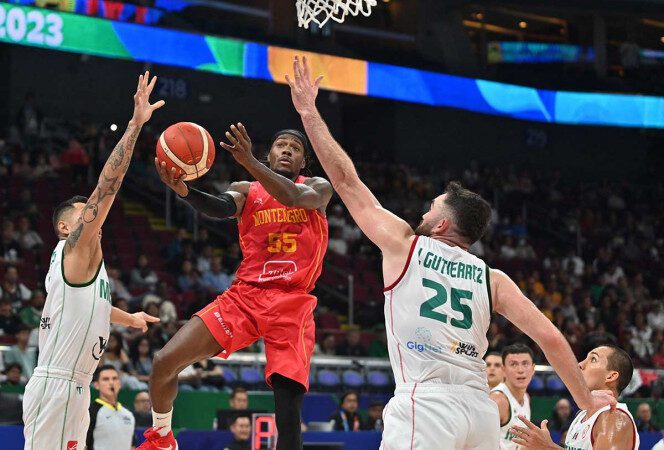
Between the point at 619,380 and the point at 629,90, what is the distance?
24.8 metres

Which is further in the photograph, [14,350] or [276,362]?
[14,350]

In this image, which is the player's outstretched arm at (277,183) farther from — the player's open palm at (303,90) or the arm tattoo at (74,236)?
the arm tattoo at (74,236)

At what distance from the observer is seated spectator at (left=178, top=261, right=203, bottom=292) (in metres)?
17.6

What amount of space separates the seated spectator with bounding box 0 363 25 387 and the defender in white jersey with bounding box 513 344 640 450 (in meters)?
7.79

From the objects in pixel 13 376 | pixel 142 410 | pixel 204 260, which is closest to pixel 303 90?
pixel 142 410

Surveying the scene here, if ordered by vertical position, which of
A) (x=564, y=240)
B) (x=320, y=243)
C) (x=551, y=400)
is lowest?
(x=551, y=400)

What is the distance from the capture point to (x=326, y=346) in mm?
16516

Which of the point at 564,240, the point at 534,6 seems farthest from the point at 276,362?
the point at 534,6

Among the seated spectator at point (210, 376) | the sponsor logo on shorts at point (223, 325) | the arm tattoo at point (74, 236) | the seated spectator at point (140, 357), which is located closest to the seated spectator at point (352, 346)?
the seated spectator at point (210, 376)

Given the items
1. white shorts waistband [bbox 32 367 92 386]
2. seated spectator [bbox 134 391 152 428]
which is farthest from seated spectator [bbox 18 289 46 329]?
white shorts waistband [bbox 32 367 92 386]

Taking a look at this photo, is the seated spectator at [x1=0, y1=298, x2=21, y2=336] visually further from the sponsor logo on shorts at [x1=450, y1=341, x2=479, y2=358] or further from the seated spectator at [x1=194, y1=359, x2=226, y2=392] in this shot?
the sponsor logo on shorts at [x1=450, y1=341, x2=479, y2=358]

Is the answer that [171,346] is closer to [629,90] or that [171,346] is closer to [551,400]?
[551,400]

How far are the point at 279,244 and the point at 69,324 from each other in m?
1.43

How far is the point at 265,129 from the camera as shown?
1111 inches
